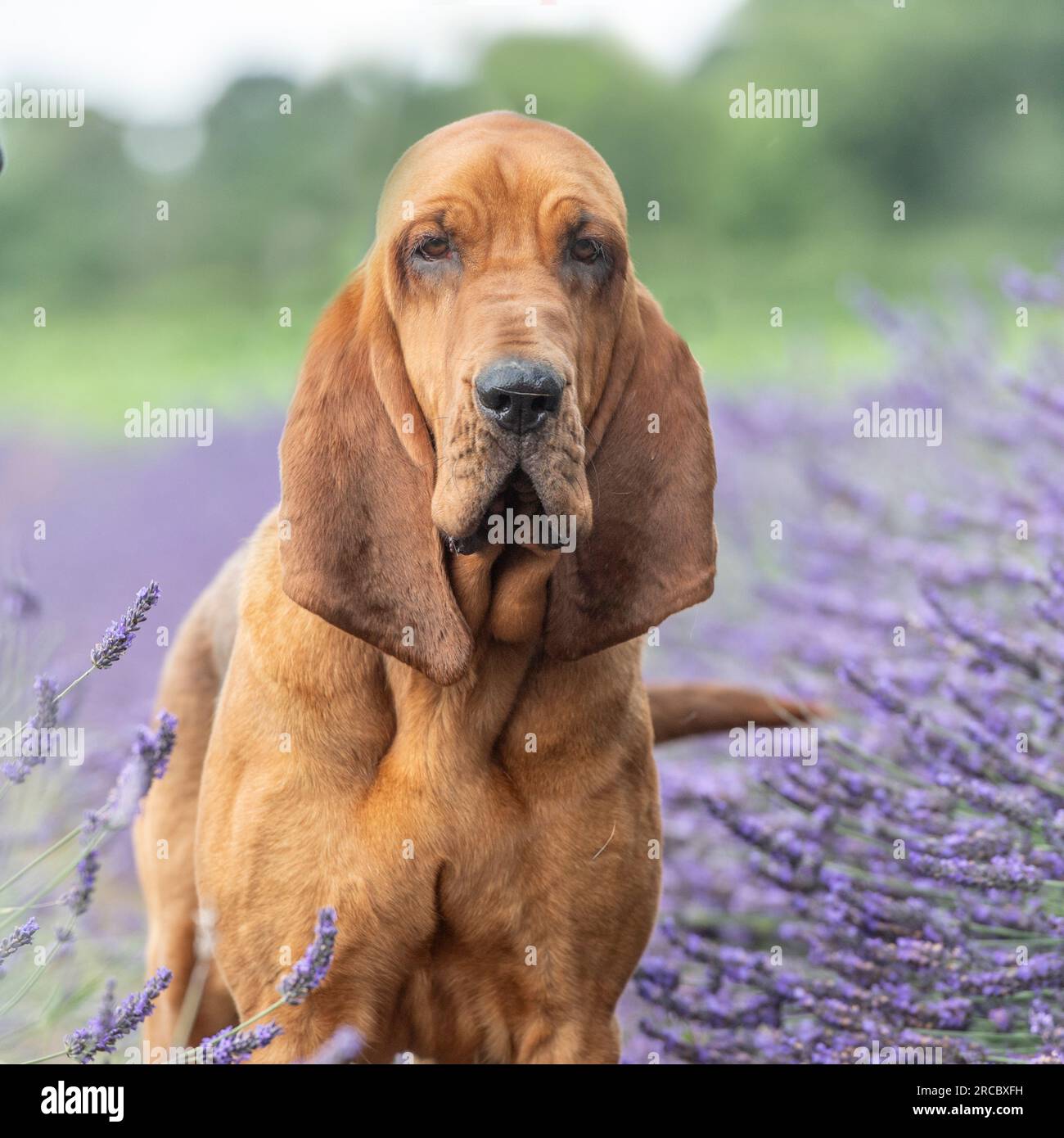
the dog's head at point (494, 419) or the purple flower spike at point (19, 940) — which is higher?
the dog's head at point (494, 419)

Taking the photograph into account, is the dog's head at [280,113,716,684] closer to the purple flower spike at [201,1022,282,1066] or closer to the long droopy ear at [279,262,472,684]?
the long droopy ear at [279,262,472,684]

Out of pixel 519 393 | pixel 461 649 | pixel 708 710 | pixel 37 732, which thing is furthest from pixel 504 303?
pixel 708 710

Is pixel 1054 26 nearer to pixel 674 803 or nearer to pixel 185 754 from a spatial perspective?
pixel 674 803

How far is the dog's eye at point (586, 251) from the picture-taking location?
185 centimetres

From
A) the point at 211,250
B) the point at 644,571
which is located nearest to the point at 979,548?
the point at 644,571

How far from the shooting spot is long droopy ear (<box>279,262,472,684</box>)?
186 centimetres

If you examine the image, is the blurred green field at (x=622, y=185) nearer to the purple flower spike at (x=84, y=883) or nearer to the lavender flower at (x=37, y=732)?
the lavender flower at (x=37, y=732)

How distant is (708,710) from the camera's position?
259 cm

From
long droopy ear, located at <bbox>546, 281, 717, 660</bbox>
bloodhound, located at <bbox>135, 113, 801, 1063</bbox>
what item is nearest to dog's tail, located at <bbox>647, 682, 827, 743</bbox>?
bloodhound, located at <bbox>135, 113, 801, 1063</bbox>

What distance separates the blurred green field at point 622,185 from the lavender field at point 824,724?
20.9 inches

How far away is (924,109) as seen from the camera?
5438 millimetres

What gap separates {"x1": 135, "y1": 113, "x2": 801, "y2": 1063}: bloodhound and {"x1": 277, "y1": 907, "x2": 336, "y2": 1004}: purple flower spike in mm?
414

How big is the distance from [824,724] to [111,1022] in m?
1.54

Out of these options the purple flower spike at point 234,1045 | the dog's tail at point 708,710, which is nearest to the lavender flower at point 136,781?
the purple flower spike at point 234,1045
